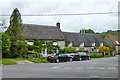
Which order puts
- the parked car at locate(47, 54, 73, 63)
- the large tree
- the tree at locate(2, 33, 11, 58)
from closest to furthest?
the parked car at locate(47, 54, 73, 63)
the tree at locate(2, 33, 11, 58)
the large tree

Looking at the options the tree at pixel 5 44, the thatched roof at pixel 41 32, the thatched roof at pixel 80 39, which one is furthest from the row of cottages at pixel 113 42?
the tree at pixel 5 44

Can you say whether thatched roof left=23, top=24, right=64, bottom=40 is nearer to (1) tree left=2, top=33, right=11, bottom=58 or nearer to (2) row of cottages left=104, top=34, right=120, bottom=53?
(1) tree left=2, top=33, right=11, bottom=58

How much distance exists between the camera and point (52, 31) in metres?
48.9

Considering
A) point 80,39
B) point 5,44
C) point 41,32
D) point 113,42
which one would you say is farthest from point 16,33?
point 113,42

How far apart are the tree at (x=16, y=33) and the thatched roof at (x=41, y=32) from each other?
9001 mm

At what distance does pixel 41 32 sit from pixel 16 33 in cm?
1380

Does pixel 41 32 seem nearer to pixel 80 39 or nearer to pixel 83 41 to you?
pixel 80 39

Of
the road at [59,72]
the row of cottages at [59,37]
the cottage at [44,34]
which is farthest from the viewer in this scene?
the row of cottages at [59,37]

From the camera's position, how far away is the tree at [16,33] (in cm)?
3253

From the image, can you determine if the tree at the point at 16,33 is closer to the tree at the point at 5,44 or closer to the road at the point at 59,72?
the tree at the point at 5,44

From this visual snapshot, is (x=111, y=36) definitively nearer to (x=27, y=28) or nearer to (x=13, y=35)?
(x=27, y=28)

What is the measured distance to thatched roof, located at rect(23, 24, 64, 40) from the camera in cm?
4427

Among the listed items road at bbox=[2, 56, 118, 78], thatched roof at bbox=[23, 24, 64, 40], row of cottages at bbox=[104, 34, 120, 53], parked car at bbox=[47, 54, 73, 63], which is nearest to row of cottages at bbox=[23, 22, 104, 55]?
thatched roof at bbox=[23, 24, 64, 40]

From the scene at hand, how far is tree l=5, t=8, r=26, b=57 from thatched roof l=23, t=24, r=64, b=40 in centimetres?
900
